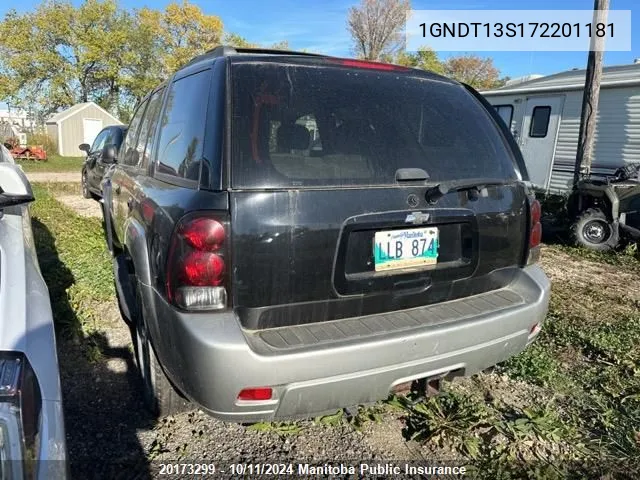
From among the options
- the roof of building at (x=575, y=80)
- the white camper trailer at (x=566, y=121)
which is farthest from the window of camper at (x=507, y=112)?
the roof of building at (x=575, y=80)

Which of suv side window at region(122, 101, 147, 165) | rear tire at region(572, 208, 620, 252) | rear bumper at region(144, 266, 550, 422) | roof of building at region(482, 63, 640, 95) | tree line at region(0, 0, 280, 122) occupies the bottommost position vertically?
rear tire at region(572, 208, 620, 252)

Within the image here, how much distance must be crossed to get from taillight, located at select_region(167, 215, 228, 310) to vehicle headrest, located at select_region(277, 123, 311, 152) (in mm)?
436

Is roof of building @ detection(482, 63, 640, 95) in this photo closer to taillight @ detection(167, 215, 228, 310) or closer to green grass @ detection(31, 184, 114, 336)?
green grass @ detection(31, 184, 114, 336)

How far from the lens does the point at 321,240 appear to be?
6.44 ft

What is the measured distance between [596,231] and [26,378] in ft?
24.3

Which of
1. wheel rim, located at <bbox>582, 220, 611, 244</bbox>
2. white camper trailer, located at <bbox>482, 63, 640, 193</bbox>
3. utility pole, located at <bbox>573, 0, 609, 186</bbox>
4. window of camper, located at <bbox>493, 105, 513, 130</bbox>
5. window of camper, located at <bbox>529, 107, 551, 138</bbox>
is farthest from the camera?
window of camper, located at <bbox>493, 105, 513, 130</bbox>

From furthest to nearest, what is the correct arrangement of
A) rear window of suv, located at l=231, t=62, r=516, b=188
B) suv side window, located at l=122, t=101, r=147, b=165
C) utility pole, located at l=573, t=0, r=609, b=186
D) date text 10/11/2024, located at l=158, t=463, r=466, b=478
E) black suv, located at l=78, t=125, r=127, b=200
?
black suv, located at l=78, t=125, r=127, b=200
utility pole, located at l=573, t=0, r=609, b=186
suv side window, located at l=122, t=101, r=147, b=165
date text 10/11/2024, located at l=158, t=463, r=466, b=478
rear window of suv, located at l=231, t=62, r=516, b=188

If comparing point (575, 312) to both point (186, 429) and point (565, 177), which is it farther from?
point (565, 177)

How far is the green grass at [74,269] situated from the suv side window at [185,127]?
188 centimetres

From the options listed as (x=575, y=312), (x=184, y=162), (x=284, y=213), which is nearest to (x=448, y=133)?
(x=284, y=213)

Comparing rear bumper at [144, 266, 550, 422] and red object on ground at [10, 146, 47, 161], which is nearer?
rear bumper at [144, 266, 550, 422]

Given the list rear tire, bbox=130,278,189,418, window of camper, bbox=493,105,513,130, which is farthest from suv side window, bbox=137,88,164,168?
window of camper, bbox=493,105,513,130

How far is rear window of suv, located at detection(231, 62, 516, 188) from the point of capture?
1959 millimetres

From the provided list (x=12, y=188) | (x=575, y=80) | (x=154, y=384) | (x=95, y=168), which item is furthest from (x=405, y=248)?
(x=575, y=80)
